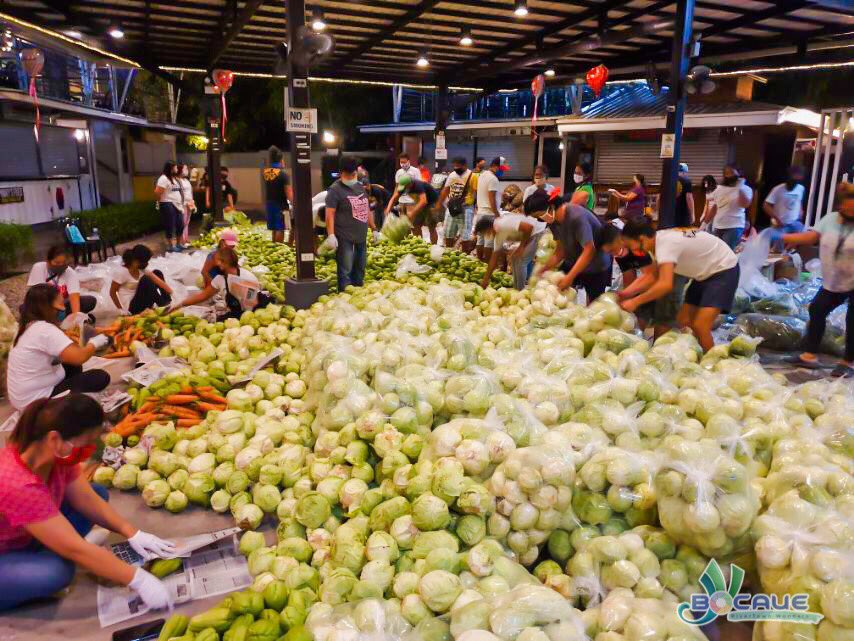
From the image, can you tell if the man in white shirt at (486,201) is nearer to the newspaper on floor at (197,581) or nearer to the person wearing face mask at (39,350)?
the person wearing face mask at (39,350)

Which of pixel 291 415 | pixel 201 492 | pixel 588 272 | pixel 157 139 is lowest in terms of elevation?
pixel 201 492

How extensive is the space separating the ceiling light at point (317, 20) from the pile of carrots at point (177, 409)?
236 inches

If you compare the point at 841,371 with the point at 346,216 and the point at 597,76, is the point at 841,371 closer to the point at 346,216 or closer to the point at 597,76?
the point at 346,216

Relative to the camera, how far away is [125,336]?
620 centimetres

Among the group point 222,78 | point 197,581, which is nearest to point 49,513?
point 197,581

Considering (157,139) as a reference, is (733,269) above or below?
below

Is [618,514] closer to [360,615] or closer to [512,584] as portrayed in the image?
[512,584]

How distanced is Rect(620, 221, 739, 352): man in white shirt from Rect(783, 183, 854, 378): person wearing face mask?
1055mm

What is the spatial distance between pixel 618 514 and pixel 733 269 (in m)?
3.48

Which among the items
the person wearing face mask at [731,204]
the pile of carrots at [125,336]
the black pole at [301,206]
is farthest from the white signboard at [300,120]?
the person wearing face mask at [731,204]

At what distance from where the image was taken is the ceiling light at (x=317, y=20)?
335 inches

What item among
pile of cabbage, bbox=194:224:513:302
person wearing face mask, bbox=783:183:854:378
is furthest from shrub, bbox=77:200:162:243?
person wearing face mask, bbox=783:183:854:378

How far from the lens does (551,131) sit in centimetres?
1838

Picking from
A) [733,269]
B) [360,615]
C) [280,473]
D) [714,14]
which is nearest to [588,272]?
[733,269]
